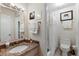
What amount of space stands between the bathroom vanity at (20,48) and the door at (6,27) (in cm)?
9

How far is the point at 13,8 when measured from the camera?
1.27 meters

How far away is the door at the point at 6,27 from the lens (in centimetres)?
122

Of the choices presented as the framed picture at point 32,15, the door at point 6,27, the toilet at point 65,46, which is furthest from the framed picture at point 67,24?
the door at point 6,27

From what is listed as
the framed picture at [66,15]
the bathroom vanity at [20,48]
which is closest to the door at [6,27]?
the bathroom vanity at [20,48]

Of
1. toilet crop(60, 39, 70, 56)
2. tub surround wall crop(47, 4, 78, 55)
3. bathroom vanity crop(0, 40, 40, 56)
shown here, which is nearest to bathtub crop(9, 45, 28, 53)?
bathroom vanity crop(0, 40, 40, 56)

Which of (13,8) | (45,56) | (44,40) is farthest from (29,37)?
(13,8)

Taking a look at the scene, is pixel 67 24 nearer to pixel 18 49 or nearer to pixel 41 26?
pixel 41 26

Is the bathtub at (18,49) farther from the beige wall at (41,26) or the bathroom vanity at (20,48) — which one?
the beige wall at (41,26)

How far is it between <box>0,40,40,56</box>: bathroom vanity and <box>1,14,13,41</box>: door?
87mm

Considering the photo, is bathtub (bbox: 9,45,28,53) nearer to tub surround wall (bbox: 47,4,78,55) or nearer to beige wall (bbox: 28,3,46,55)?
beige wall (bbox: 28,3,46,55)

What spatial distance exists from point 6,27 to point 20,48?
1.15ft

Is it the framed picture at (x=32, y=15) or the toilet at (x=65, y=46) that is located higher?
the framed picture at (x=32, y=15)

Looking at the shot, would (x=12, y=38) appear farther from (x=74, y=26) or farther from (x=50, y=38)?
(x=74, y=26)

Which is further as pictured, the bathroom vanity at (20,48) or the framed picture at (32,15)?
the framed picture at (32,15)
